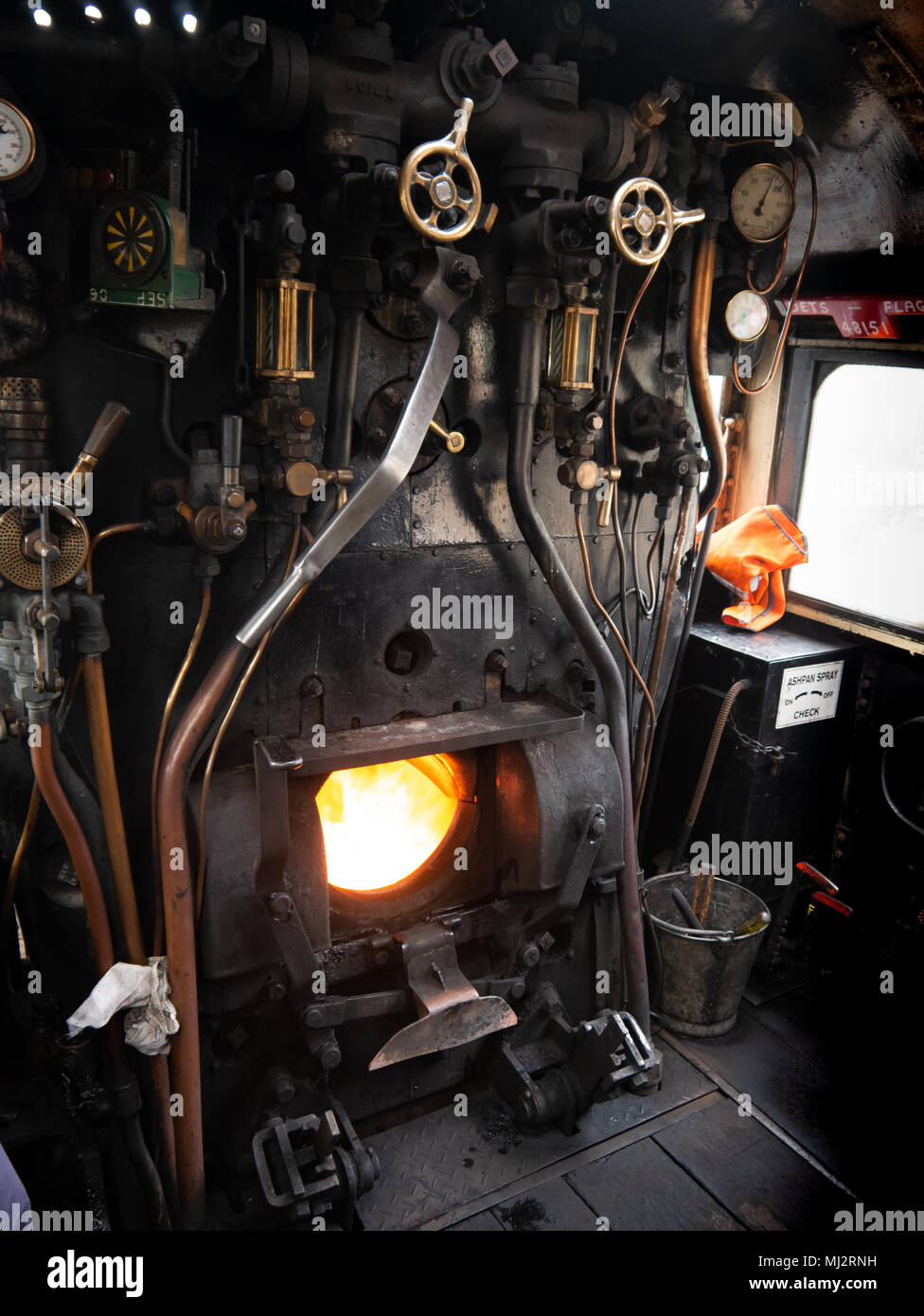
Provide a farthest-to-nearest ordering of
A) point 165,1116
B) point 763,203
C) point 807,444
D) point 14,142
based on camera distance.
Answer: point 807,444
point 763,203
point 165,1116
point 14,142

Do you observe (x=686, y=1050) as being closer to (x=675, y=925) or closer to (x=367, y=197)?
(x=675, y=925)

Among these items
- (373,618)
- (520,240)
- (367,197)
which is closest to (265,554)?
(373,618)

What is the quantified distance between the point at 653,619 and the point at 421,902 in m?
1.38

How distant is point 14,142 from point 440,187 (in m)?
1.00

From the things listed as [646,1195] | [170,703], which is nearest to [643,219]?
[170,703]

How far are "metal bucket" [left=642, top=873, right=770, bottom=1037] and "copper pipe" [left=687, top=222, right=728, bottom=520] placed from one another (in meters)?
1.76

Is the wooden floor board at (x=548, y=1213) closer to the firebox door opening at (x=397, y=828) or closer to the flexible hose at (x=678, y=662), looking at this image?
the firebox door opening at (x=397, y=828)

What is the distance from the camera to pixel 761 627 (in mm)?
4562

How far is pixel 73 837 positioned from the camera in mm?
2580

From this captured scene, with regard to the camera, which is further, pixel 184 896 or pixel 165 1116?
pixel 165 1116

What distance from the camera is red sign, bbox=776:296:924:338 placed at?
3994 mm

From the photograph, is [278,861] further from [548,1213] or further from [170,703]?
[548,1213]

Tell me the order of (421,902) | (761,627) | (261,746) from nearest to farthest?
(261,746) < (421,902) < (761,627)

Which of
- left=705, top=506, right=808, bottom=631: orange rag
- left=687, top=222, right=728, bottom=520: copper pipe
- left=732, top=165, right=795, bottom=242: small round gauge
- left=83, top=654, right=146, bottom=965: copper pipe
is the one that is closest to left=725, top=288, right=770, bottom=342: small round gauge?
left=687, top=222, right=728, bottom=520: copper pipe
